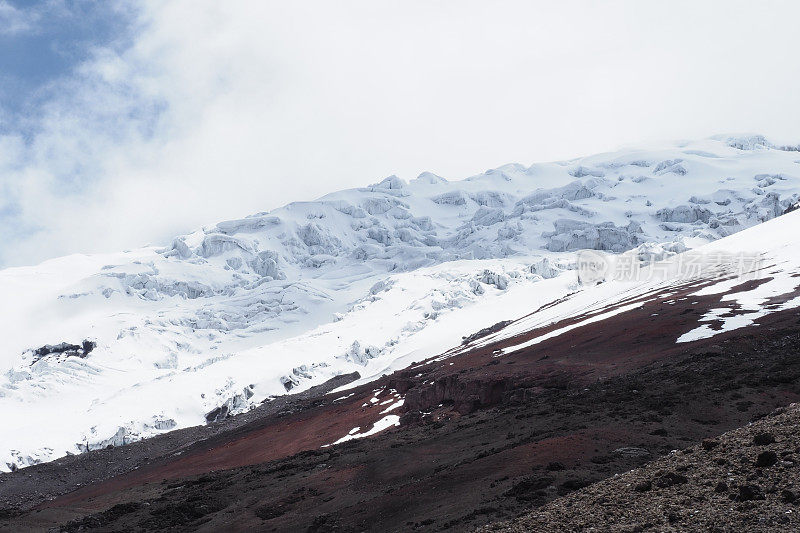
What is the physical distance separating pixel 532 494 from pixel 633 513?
4903 millimetres

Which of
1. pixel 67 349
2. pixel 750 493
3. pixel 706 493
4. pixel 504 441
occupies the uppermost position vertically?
pixel 67 349

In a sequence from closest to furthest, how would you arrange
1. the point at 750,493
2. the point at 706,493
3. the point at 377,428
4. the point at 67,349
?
1. the point at 750,493
2. the point at 706,493
3. the point at 377,428
4. the point at 67,349

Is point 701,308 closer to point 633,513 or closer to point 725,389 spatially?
point 725,389

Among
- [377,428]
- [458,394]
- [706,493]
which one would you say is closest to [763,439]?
[706,493]

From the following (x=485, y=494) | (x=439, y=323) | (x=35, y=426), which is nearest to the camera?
(x=485, y=494)

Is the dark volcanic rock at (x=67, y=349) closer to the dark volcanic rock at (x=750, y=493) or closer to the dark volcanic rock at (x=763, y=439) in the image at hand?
the dark volcanic rock at (x=763, y=439)

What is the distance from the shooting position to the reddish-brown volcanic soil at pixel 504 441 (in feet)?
75.0

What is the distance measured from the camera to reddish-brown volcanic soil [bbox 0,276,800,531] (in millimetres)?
22875

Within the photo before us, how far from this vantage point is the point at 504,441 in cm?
3003

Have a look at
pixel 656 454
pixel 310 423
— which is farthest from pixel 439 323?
pixel 656 454

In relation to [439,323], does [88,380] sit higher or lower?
higher

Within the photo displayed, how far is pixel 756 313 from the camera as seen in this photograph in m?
47.8

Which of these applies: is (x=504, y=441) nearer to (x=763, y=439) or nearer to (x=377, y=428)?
(x=763, y=439)

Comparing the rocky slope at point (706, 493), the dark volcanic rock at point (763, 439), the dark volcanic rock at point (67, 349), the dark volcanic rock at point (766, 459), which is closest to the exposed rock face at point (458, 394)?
the rocky slope at point (706, 493)
